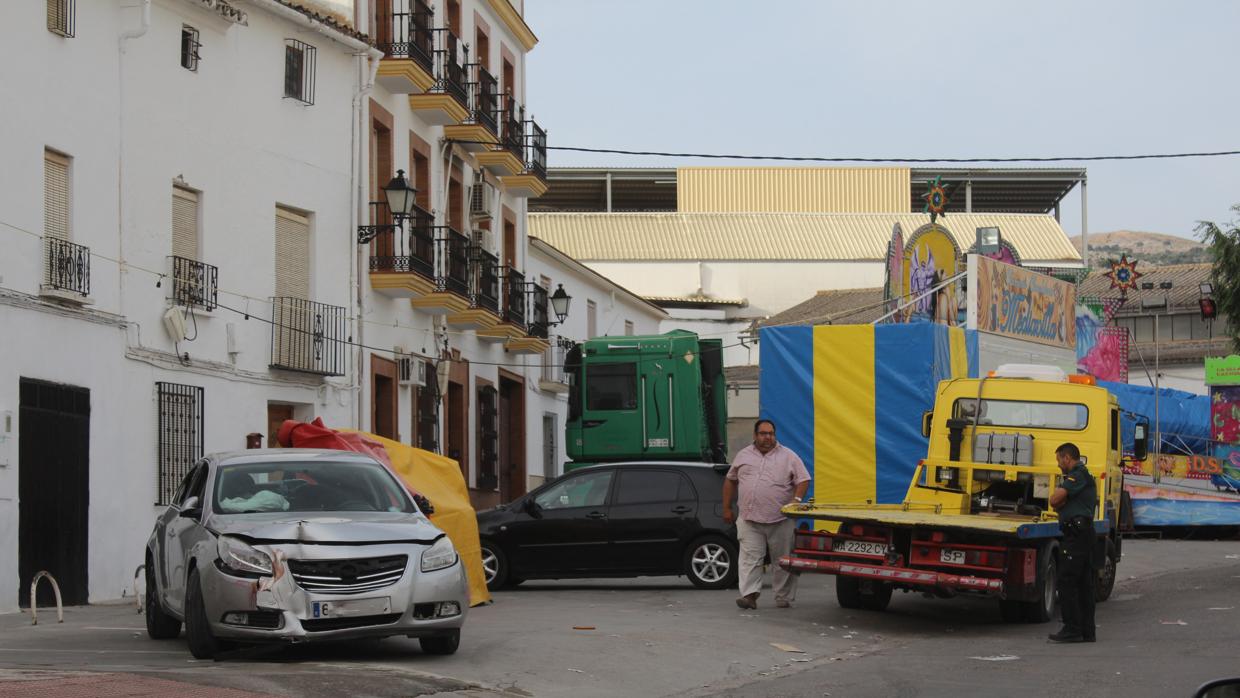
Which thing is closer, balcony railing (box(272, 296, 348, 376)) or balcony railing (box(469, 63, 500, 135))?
balcony railing (box(272, 296, 348, 376))

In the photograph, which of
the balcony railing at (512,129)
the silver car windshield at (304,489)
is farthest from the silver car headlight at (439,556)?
Result: the balcony railing at (512,129)

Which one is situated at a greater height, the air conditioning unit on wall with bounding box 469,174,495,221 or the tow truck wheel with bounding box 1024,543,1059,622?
the air conditioning unit on wall with bounding box 469,174,495,221

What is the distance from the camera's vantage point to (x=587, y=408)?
2805 centimetres

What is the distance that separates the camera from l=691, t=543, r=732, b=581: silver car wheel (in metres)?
19.5

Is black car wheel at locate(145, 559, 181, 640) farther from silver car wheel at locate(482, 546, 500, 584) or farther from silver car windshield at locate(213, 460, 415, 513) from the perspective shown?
silver car wheel at locate(482, 546, 500, 584)

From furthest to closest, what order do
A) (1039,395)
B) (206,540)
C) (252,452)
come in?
(1039,395)
(252,452)
(206,540)

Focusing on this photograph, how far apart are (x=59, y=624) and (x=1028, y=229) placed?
58.1 m

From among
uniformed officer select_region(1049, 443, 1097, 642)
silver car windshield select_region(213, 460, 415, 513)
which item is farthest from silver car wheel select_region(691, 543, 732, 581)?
silver car windshield select_region(213, 460, 415, 513)

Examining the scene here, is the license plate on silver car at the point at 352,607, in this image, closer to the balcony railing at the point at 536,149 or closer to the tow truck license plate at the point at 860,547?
the tow truck license plate at the point at 860,547

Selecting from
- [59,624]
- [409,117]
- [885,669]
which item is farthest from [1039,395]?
[409,117]

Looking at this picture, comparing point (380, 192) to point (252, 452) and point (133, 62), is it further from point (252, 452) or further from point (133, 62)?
point (252, 452)

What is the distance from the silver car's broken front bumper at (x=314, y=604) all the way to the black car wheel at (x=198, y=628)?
111 millimetres

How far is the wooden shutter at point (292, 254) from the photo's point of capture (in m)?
23.2

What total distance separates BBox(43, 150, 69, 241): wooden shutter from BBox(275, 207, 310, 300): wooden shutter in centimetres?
483
